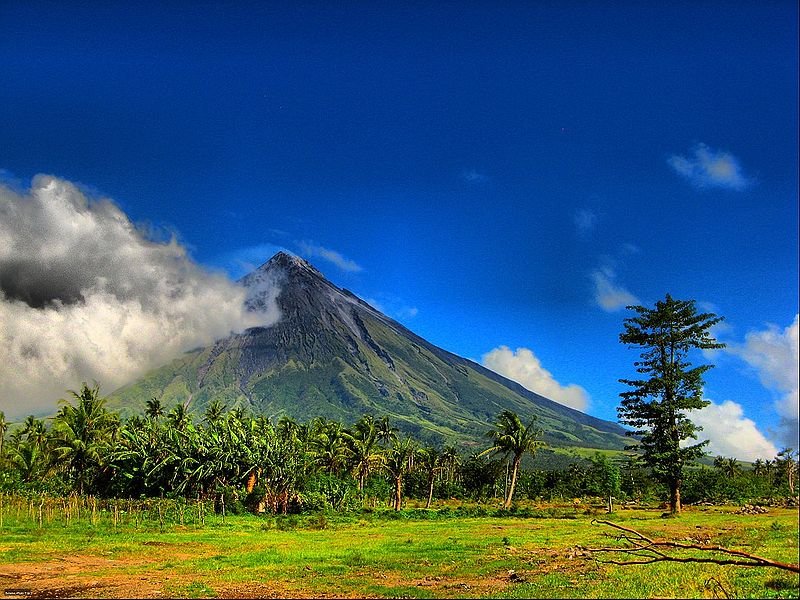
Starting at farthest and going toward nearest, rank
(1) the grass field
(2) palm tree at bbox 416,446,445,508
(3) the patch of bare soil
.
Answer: (2) palm tree at bbox 416,446,445,508, (3) the patch of bare soil, (1) the grass field

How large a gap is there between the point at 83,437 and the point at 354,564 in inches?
1282

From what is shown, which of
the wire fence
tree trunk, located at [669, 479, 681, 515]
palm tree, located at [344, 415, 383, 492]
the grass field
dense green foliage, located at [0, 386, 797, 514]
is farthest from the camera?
palm tree, located at [344, 415, 383, 492]

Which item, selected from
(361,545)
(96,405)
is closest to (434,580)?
(361,545)

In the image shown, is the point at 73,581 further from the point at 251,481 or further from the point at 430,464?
the point at 430,464

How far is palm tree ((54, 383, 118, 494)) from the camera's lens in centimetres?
4034

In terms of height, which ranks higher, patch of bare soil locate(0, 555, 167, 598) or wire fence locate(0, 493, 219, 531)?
patch of bare soil locate(0, 555, 167, 598)

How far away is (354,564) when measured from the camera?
53.6 ft

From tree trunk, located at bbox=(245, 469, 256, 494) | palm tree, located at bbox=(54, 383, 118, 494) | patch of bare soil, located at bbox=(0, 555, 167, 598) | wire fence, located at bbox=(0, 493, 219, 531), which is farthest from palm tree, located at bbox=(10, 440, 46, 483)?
patch of bare soil, located at bbox=(0, 555, 167, 598)

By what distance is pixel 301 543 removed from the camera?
2248 cm

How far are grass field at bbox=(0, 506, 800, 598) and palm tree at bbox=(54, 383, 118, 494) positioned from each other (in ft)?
38.6

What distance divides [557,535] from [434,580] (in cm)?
1251

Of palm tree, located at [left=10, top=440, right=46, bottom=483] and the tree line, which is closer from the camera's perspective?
the tree line

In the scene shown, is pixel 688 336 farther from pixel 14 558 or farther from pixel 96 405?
pixel 96 405

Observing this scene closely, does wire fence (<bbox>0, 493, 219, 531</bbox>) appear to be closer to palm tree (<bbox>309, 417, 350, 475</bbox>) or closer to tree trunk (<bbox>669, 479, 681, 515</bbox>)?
palm tree (<bbox>309, 417, 350, 475</bbox>)
